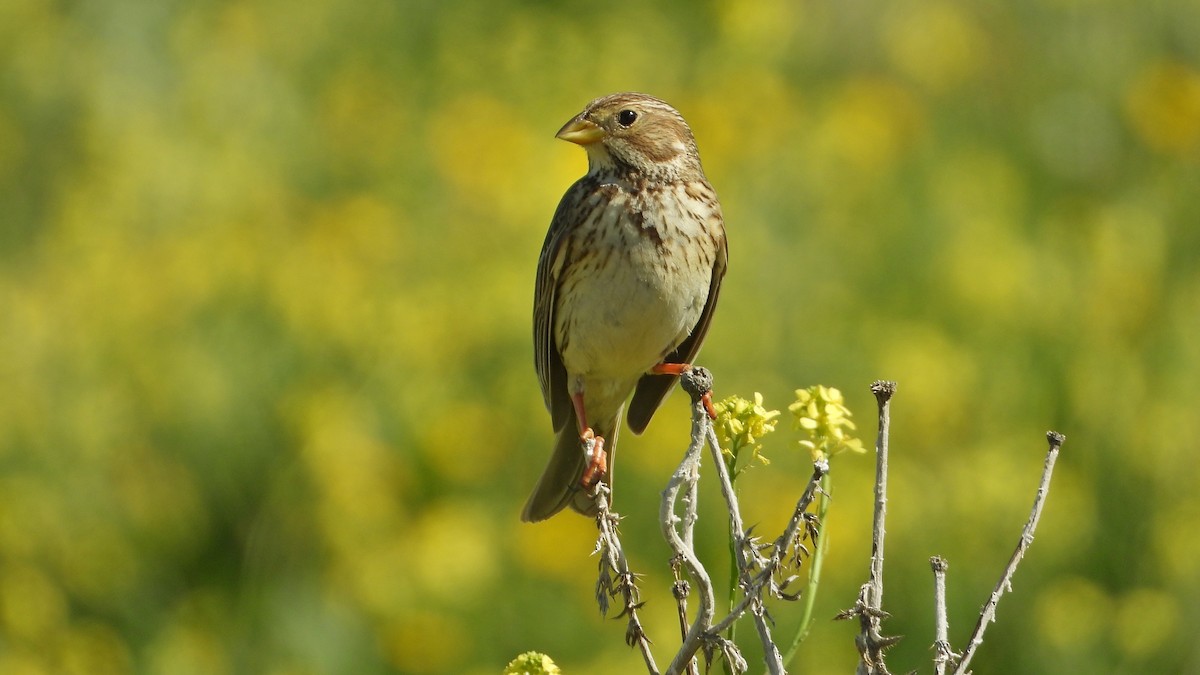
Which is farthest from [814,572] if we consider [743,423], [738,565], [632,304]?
[632,304]

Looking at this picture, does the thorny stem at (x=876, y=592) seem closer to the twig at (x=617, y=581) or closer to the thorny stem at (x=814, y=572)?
the thorny stem at (x=814, y=572)

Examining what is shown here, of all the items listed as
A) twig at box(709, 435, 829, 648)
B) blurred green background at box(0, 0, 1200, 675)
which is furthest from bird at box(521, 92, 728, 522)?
twig at box(709, 435, 829, 648)

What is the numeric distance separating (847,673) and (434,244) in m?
3.50

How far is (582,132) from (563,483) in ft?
3.03

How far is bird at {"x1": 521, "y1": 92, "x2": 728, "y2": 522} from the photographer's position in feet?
14.0

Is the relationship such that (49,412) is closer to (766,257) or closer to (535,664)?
(766,257)

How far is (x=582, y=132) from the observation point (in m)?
4.39

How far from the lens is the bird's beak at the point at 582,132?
438cm

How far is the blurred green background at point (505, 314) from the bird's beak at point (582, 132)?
1.78 meters

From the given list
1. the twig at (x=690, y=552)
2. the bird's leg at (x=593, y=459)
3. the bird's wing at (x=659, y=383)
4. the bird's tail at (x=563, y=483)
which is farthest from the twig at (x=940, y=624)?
the bird's wing at (x=659, y=383)

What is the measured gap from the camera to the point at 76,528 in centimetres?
661

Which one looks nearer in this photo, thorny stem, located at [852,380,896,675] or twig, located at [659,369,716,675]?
thorny stem, located at [852,380,896,675]

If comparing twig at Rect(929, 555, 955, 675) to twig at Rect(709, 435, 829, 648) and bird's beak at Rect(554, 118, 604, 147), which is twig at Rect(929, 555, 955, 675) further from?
bird's beak at Rect(554, 118, 604, 147)

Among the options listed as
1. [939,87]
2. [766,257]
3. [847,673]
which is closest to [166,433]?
[766,257]
